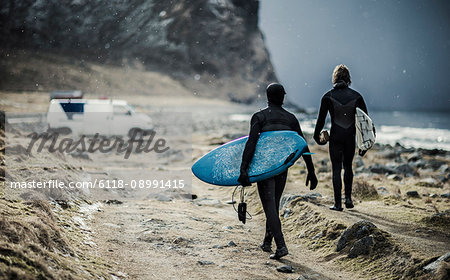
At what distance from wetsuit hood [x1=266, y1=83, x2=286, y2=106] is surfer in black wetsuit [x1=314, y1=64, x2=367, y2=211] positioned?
1957 mm

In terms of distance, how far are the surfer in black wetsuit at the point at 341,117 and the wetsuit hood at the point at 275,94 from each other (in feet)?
6.42

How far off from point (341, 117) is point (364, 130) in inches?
18.5

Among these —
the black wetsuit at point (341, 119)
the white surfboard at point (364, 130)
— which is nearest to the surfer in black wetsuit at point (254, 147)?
the black wetsuit at point (341, 119)

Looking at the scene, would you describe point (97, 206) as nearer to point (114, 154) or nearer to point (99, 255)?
point (99, 255)

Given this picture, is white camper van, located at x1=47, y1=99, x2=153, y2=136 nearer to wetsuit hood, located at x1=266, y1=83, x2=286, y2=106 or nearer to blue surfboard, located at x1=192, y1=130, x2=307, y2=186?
blue surfboard, located at x1=192, y1=130, x2=307, y2=186

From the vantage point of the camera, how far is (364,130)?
723 centimetres

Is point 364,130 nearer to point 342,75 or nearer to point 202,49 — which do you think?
point 342,75

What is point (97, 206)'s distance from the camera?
784cm

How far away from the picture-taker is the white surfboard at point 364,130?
7.20 metres

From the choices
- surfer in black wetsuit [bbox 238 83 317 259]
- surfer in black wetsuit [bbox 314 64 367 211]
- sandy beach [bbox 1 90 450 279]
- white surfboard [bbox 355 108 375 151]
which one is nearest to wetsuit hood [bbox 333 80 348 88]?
surfer in black wetsuit [bbox 314 64 367 211]

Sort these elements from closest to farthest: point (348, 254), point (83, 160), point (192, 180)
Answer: point (348, 254) < point (192, 180) < point (83, 160)

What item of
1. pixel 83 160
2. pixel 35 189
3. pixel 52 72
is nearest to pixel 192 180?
pixel 83 160

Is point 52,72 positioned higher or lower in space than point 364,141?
higher

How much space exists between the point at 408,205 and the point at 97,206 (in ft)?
20.2
